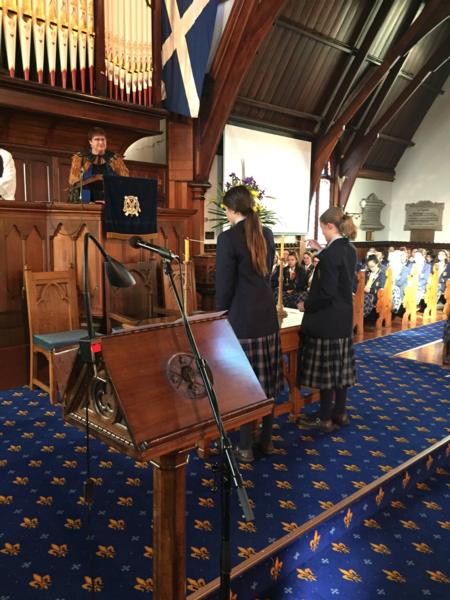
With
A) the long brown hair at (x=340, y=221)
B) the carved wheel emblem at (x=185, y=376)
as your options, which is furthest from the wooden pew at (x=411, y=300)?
the carved wheel emblem at (x=185, y=376)

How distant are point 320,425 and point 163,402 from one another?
7.48ft

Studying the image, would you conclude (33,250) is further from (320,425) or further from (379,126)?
(379,126)

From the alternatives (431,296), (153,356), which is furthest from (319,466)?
(431,296)

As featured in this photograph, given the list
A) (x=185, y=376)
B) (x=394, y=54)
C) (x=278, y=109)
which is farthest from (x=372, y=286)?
(x=185, y=376)

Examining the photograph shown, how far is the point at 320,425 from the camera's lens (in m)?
3.41

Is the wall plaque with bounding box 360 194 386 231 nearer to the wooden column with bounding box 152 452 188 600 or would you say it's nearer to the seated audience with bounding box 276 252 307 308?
the seated audience with bounding box 276 252 307 308

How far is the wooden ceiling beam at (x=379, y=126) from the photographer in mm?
9641

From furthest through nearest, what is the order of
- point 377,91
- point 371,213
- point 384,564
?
point 371,213
point 377,91
point 384,564

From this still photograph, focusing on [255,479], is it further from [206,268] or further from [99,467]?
[206,268]

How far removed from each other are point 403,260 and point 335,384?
6.53m

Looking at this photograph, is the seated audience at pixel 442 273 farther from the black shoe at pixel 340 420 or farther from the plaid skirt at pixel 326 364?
the plaid skirt at pixel 326 364

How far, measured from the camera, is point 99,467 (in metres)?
2.81

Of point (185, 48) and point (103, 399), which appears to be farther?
point (185, 48)

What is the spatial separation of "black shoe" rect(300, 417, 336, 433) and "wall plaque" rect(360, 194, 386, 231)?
373 inches
